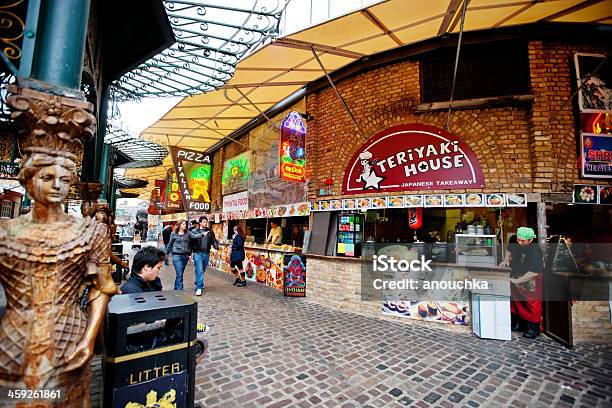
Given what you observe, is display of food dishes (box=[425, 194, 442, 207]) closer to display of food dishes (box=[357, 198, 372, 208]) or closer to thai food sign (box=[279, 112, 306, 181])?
display of food dishes (box=[357, 198, 372, 208])

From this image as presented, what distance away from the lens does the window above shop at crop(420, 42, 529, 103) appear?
5707 mm

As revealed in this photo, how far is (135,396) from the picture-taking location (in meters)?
1.95

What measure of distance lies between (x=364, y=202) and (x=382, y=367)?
142 inches

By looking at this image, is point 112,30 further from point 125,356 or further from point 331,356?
point 331,356

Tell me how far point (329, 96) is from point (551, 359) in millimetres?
7039

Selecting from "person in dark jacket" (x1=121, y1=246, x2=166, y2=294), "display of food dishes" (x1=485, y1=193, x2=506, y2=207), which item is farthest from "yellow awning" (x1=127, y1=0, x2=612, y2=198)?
"person in dark jacket" (x1=121, y1=246, x2=166, y2=294)

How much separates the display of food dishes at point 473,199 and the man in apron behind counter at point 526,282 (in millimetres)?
927

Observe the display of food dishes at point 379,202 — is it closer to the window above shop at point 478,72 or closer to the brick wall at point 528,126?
the brick wall at point 528,126

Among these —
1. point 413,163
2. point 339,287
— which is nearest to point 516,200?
point 413,163

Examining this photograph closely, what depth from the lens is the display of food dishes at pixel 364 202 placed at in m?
6.52

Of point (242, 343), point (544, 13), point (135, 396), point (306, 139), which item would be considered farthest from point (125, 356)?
point (544, 13)

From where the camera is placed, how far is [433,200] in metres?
5.76

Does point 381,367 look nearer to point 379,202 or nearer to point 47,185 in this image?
point 379,202

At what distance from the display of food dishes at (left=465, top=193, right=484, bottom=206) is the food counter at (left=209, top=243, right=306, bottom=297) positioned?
4.21 metres
